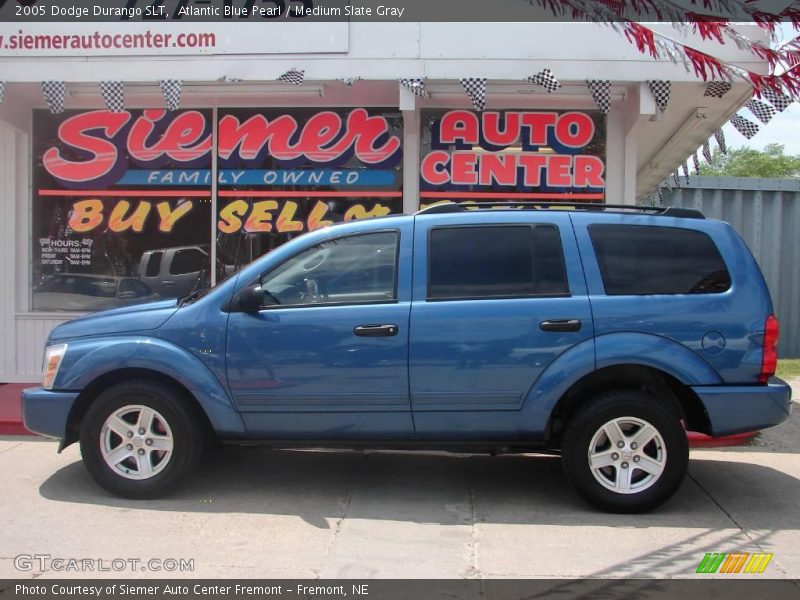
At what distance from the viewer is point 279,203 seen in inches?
359

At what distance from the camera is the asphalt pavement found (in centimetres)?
438

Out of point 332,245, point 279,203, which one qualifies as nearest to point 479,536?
point 332,245

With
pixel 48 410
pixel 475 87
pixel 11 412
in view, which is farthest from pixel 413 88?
pixel 11 412

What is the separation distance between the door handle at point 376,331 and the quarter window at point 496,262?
1.16 ft

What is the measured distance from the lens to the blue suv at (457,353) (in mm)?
5094

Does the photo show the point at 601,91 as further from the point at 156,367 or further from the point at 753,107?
the point at 156,367

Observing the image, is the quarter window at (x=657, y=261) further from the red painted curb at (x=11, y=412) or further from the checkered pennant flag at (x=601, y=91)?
the red painted curb at (x=11, y=412)

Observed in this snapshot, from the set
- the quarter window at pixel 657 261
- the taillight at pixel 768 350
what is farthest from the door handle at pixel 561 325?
the taillight at pixel 768 350

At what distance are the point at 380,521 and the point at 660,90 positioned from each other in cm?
540

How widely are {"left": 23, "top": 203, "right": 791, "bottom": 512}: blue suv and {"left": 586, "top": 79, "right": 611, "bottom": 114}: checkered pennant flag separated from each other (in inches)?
115

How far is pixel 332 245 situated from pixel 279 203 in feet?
12.7

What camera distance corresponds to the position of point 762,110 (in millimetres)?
7996
